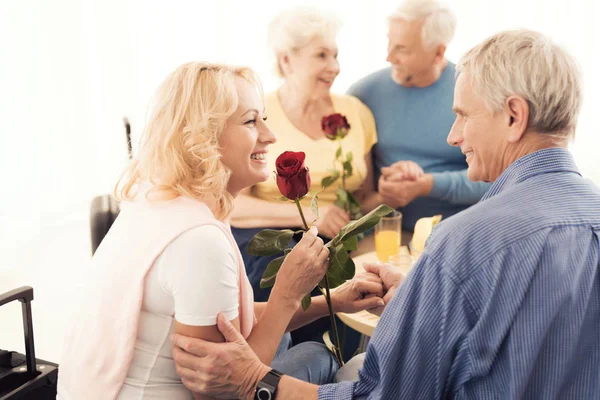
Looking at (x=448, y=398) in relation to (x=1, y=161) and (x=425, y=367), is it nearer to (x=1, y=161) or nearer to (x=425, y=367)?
(x=425, y=367)

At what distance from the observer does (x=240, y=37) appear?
285 centimetres

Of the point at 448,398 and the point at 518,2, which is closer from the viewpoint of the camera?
the point at 448,398

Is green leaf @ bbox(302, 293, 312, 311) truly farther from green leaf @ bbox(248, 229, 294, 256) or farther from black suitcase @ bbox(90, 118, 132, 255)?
black suitcase @ bbox(90, 118, 132, 255)

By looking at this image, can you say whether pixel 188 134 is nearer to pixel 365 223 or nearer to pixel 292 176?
pixel 292 176

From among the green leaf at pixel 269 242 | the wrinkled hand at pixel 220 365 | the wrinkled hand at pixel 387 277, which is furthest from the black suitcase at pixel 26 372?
the wrinkled hand at pixel 387 277

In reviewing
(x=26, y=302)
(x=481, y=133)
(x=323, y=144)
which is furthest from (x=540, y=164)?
(x=323, y=144)

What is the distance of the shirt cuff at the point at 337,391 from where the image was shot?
106cm

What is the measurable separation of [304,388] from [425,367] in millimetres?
268

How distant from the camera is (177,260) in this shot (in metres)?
1.14

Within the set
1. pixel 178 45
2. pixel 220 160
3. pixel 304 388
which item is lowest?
pixel 304 388

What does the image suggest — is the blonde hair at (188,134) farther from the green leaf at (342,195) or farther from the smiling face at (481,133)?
the green leaf at (342,195)

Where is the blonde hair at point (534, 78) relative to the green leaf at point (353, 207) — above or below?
above

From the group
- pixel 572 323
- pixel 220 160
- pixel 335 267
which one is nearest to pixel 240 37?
pixel 220 160

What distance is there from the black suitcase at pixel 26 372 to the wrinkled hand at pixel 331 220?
1337mm
